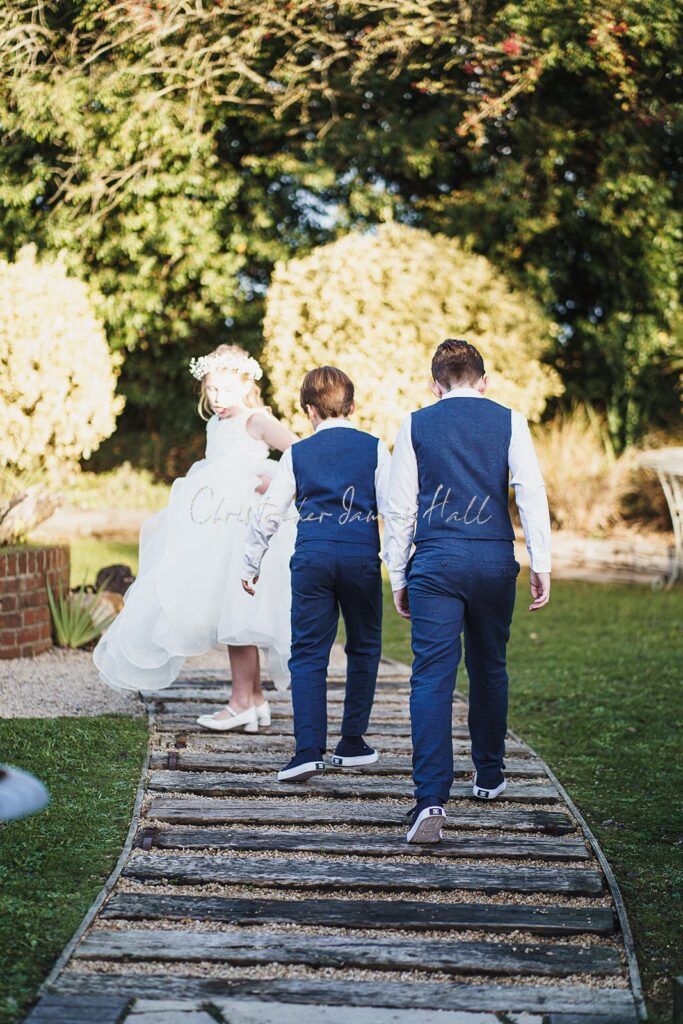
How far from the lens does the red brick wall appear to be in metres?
6.90

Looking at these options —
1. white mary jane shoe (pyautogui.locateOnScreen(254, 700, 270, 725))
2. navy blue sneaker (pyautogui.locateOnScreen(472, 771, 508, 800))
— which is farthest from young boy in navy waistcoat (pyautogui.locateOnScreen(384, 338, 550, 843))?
white mary jane shoe (pyautogui.locateOnScreen(254, 700, 270, 725))

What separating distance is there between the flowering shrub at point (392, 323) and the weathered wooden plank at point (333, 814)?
27.1 feet

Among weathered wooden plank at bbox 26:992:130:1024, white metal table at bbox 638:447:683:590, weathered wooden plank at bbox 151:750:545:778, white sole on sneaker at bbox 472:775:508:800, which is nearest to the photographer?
weathered wooden plank at bbox 26:992:130:1024

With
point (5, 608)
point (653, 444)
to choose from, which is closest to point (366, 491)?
point (5, 608)

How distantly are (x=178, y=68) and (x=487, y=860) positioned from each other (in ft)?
32.9

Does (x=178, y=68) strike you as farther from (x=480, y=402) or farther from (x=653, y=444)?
(x=480, y=402)

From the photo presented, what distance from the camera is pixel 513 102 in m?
12.9

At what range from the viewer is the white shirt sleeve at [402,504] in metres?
4.11

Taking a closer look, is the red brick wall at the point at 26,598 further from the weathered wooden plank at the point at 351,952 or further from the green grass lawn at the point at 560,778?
the weathered wooden plank at the point at 351,952

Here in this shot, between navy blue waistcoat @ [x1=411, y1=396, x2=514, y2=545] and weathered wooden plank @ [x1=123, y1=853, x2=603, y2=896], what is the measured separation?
44.8 inches

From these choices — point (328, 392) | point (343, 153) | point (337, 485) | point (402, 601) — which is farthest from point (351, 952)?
point (343, 153)

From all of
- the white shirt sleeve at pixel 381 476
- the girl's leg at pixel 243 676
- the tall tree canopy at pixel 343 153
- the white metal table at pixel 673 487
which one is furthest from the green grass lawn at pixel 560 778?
the tall tree canopy at pixel 343 153

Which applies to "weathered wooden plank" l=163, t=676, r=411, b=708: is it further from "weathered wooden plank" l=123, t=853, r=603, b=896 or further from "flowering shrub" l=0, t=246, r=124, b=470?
"flowering shrub" l=0, t=246, r=124, b=470

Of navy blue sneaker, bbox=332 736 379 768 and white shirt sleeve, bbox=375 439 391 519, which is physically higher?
white shirt sleeve, bbox=375 439 391 519
